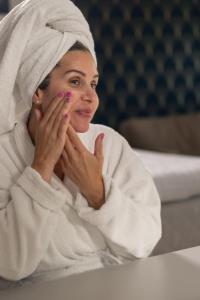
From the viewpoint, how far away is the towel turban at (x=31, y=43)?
1.01 m

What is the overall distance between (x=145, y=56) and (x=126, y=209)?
8.36ft

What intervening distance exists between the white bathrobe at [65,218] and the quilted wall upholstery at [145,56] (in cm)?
228

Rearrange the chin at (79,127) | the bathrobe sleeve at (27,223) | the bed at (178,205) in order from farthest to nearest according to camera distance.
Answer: the bed at (178,205) → the chin at (79,127) → the bathrobe sleeve at (27,223)

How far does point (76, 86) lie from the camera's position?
1050 millimetres

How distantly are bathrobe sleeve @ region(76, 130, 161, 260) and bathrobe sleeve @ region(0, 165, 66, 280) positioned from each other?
7 centimetres

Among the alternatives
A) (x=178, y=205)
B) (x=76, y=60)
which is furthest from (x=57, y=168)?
(x=178, y=205)

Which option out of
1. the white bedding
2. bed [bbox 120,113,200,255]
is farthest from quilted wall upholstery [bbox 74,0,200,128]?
the white bedding

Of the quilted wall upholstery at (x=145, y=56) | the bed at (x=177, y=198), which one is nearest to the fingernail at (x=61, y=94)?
the bed at (x=177, y=198)

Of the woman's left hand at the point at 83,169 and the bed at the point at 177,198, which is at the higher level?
the woman's left hand at the point at 83,169

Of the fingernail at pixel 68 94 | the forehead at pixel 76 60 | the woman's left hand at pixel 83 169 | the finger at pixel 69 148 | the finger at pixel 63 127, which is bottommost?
the woman's left hand at pixel 83 169

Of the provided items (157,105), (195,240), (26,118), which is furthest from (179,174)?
(157,105)

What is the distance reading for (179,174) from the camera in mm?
2191

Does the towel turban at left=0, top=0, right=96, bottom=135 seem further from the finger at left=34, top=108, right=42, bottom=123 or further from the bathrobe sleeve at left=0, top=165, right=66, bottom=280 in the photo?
the bathrobe sleeve at left=0, top=165, right=66, bottom=280

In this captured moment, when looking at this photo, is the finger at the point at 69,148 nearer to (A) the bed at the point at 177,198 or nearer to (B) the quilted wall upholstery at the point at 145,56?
(A) the bed at the point at 177,198
